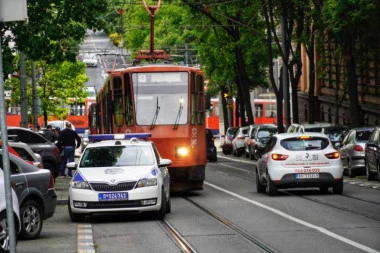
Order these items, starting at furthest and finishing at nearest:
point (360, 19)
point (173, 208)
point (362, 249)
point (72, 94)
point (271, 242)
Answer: point (72, 94) → point (360, 19) → point (173, 208) → point (271, 242) → point (362, 249)

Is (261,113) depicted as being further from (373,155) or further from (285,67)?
(373,155)

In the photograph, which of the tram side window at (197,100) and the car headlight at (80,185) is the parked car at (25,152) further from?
the car headlight at (80,185)

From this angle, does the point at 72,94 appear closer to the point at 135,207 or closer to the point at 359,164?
the point at 359,164

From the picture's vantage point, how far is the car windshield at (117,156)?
22.5 m

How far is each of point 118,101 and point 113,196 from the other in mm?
9352

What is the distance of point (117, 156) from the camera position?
22688 millimetres

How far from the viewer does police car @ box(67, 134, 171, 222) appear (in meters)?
21.4

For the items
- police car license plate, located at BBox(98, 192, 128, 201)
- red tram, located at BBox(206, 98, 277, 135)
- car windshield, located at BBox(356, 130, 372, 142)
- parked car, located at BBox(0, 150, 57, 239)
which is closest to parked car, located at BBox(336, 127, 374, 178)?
car windshield, located at BBox(356, 130, 372, 142)

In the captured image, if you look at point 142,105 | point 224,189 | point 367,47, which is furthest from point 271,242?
point 367,47

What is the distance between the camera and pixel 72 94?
68.3 m

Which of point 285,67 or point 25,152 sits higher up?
point 285,67

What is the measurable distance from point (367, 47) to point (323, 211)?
27852 mm

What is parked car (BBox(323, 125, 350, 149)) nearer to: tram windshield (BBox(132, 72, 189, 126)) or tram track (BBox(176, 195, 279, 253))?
tram windshield (BBox(132, 72, 189, 126))

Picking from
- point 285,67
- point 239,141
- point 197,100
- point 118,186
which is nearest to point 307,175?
point 197,100
